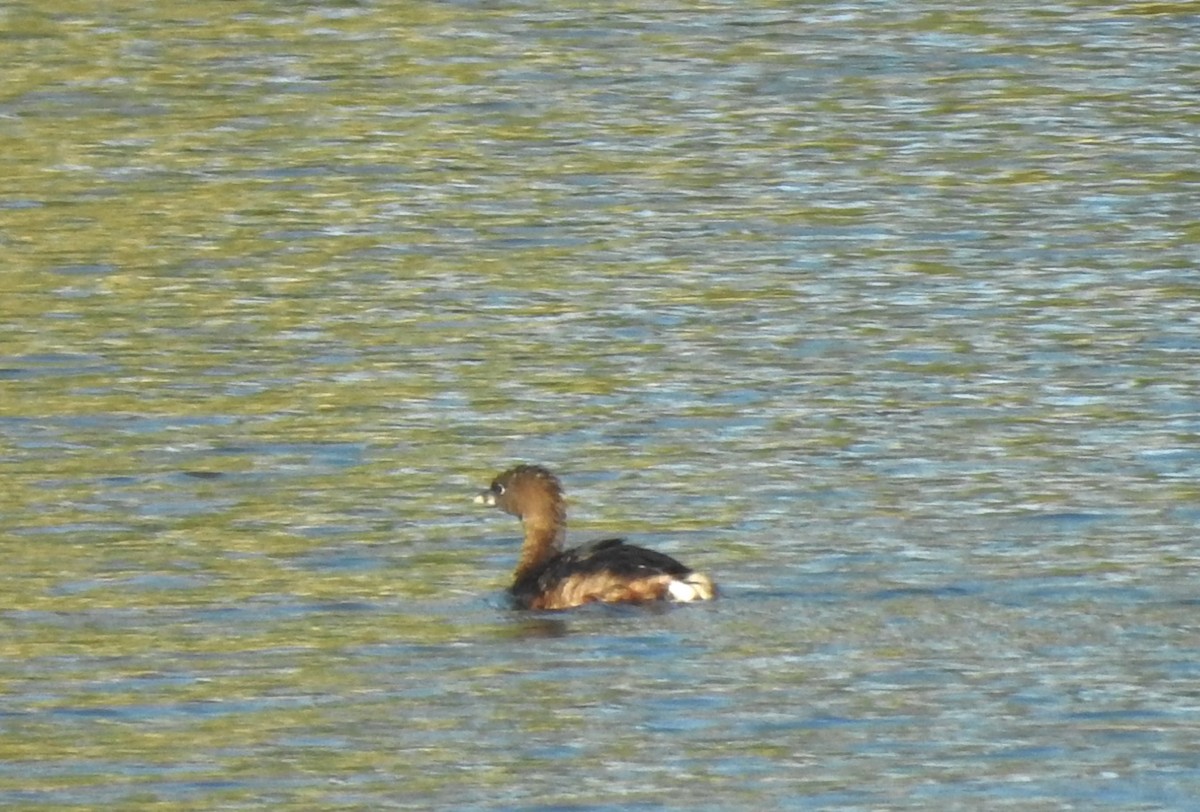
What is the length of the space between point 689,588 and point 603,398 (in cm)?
390

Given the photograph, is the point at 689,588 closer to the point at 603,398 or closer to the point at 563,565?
the point at 563,565

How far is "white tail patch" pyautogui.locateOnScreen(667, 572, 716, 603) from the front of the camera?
40.5 feet

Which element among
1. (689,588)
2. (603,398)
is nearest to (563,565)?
(689,588)

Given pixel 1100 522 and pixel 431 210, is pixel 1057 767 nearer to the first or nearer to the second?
pixel 1100 522

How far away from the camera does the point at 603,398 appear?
16.2 m

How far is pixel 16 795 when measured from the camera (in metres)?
10.4

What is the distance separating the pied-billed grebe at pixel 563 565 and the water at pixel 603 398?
0.38 feet

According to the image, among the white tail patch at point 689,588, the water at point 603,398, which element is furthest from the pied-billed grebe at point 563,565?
the water at point 603,398

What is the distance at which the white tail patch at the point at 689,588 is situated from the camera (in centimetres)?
1234

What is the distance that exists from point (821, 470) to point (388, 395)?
2912mm

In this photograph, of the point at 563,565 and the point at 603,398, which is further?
the point at 603,398

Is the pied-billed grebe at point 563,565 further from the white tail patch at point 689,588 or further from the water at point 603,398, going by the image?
the water at point 603,398

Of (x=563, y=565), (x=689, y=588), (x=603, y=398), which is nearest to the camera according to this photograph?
(x=689, y=588)

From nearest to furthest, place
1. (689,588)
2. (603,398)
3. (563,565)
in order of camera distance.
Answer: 1. (689,588)
2. (563,565)
3. (603,398)
